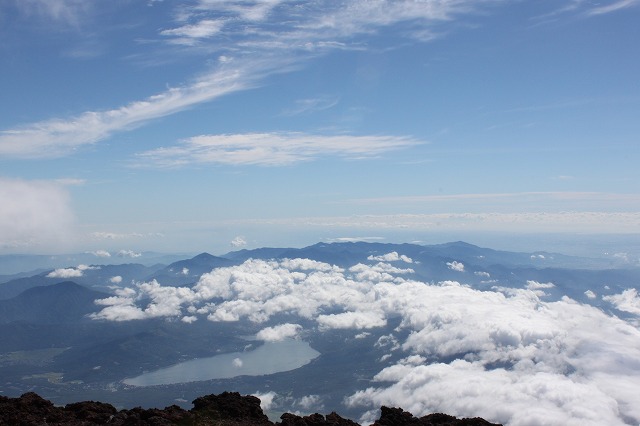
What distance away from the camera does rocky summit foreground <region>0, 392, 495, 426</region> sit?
37469 millimetres

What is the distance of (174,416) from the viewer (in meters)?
39.3

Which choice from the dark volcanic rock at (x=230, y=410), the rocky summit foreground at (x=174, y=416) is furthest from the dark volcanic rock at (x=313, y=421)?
the dark volcanic rock at (x=230, y=410)

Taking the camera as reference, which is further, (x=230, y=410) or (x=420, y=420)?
(x=230, y=410)

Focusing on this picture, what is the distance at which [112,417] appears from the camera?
130ft

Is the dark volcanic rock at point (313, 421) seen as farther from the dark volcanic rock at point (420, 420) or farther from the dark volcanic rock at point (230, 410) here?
the dark volcanic rock at point (420, 420)

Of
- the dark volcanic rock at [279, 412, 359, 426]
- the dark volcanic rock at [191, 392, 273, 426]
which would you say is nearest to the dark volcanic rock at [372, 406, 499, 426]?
the dark volcanic rock at [279, 412, 359, 426]

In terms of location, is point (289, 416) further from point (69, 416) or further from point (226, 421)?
point (69, 416)

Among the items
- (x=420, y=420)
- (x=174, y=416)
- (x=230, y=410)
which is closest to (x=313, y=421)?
(x=230, y=410)

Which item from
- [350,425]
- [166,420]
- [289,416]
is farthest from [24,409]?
[350,425]

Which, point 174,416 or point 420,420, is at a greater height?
point 174,416

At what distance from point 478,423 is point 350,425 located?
11527mm

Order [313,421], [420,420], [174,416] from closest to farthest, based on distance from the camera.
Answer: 1. [174,416]
2. [313,421]
3. [420,420]

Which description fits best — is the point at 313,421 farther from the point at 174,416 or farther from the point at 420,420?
the point at 174,416

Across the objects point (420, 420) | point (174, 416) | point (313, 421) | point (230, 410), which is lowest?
point (420, 420)
